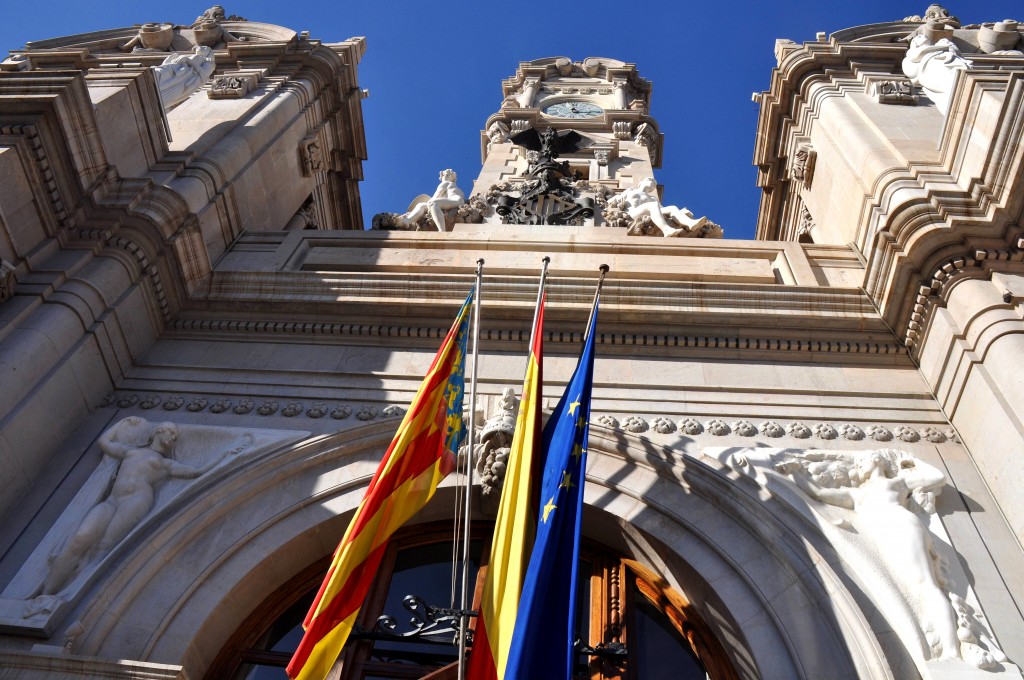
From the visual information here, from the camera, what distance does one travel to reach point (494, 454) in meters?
9.17

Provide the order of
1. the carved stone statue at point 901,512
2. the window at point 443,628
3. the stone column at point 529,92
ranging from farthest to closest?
the stone column at point 529,92
the window at point 443,628
the carved stone statue at point 901,512

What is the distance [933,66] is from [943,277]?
606cm

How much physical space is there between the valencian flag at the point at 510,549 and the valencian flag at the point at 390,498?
35.7 inches

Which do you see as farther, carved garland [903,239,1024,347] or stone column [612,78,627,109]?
stone column [612,78,627,109]

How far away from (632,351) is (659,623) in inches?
132

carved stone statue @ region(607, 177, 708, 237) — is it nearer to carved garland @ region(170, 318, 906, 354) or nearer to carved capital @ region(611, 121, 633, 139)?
carved garland @ region(170, 318, 906, 354)

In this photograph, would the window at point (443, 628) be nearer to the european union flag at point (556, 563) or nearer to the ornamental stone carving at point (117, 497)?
the european union flag at point (556, 563)

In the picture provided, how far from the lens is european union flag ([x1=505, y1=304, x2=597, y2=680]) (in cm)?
633

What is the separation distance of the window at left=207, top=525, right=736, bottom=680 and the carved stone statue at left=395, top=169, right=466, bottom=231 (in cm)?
700

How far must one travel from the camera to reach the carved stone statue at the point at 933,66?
14.4 meters

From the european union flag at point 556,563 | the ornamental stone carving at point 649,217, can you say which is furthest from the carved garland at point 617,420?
the ornamental stone carving at point 649,217

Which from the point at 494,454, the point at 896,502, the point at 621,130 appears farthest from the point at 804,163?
the point at 494,454

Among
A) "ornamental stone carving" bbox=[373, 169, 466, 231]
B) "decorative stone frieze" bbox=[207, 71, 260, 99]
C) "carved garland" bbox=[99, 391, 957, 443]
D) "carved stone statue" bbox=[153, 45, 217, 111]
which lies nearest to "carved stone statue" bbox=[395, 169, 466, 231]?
"ornamental stone carving" bbox=[373, 169, 466, 231]

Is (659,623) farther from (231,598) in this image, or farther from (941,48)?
(941,48)
